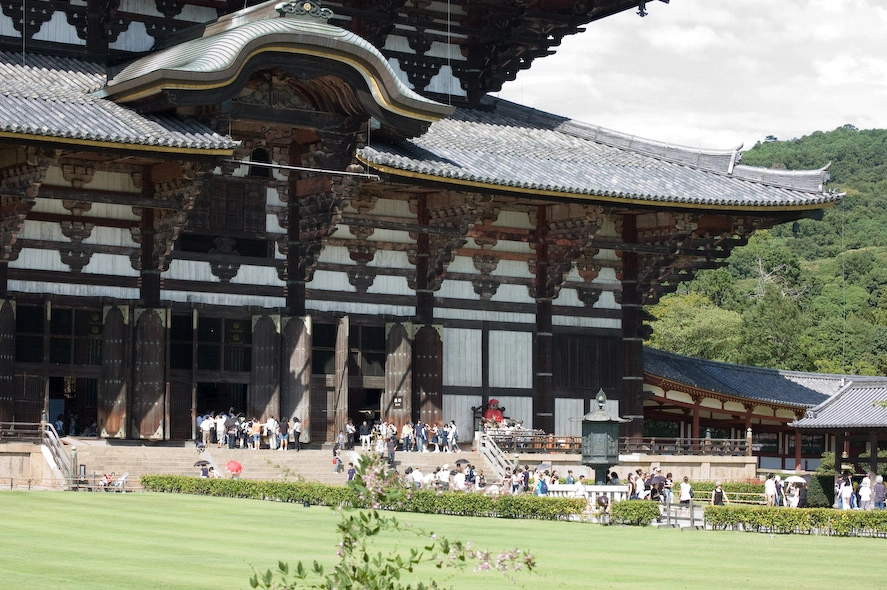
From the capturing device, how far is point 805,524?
3162 cm

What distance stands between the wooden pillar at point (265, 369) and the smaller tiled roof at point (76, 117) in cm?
594

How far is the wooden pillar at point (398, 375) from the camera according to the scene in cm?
4441

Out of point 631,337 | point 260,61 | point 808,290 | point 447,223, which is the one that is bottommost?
point 631,337

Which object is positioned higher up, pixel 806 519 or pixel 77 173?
pixel 77 173

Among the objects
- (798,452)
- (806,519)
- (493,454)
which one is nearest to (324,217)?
(493,454)

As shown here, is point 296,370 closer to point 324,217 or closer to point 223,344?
point 223,344

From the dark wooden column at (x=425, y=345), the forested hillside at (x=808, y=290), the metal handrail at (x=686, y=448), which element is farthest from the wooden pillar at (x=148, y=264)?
the forested hillside at (x=808, y=290)

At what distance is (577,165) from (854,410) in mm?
10643

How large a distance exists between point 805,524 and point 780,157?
5551 inches

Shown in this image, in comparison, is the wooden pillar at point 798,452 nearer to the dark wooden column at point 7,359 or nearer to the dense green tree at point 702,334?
the dense green tree at point 702,334

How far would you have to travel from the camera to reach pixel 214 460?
38812mm

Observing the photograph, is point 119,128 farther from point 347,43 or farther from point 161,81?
point 347,43

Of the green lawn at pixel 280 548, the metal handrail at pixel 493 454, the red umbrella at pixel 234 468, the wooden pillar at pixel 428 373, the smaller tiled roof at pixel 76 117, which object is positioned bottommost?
the green lawn at pixel 280 548

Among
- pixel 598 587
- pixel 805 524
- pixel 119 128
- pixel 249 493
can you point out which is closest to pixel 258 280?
pixel 119 128
